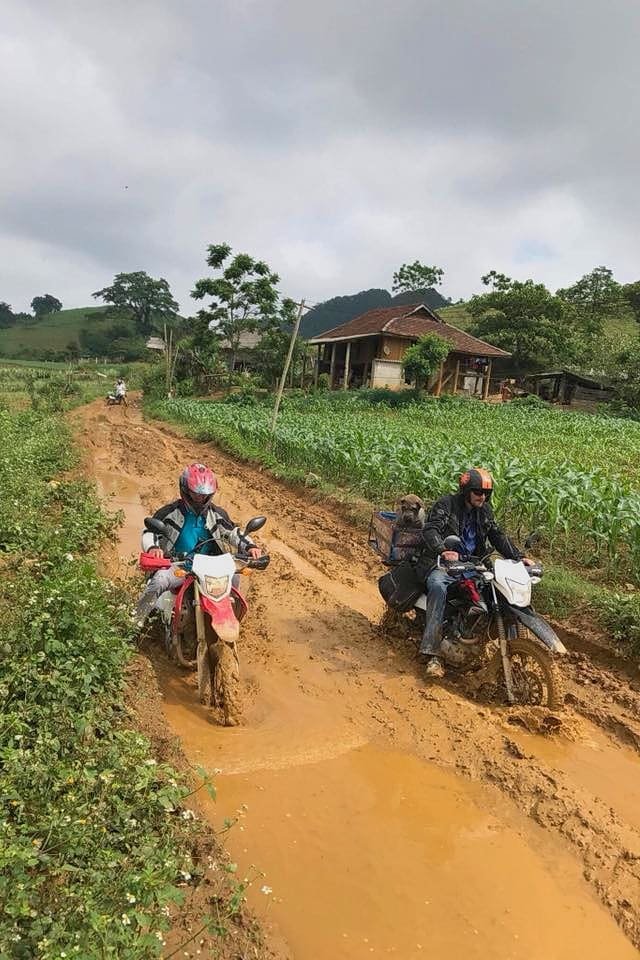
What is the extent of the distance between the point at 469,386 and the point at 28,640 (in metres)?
39.2

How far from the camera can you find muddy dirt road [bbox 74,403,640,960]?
313cm

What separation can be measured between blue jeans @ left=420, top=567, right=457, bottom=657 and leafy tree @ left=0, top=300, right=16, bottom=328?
400ft

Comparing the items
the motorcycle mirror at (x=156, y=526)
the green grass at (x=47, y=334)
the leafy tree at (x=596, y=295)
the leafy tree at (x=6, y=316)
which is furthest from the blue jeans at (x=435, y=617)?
the leafy tree at (x=6, y=316)

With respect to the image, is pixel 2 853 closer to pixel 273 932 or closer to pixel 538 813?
pixel 273 932

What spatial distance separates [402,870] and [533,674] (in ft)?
8.06

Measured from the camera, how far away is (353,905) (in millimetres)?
3193

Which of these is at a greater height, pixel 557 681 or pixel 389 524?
pixel 389 524

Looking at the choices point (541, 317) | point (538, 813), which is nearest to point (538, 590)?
point (538, 813)

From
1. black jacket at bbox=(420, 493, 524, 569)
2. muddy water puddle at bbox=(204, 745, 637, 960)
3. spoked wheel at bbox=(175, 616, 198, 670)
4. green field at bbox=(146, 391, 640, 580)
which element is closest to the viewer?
muddy water puddle at bbox=(204, 745, 637, 960)

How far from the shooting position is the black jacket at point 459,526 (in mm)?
5793

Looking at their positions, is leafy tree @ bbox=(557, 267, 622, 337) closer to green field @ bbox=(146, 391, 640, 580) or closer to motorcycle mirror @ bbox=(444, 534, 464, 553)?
green field @ bbox=(146, 391, 640, 580)

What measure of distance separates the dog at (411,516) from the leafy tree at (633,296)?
65.1 meters

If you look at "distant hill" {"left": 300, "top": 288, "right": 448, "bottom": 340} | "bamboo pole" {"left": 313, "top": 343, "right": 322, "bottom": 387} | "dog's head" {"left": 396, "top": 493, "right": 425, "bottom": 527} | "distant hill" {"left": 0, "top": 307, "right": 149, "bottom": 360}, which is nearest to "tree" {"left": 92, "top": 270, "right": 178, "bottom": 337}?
"distant hill" {"left": 0, "top": 307, "right": 149, "bottom": 360}

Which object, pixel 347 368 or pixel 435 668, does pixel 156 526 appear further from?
pixel 347 368
